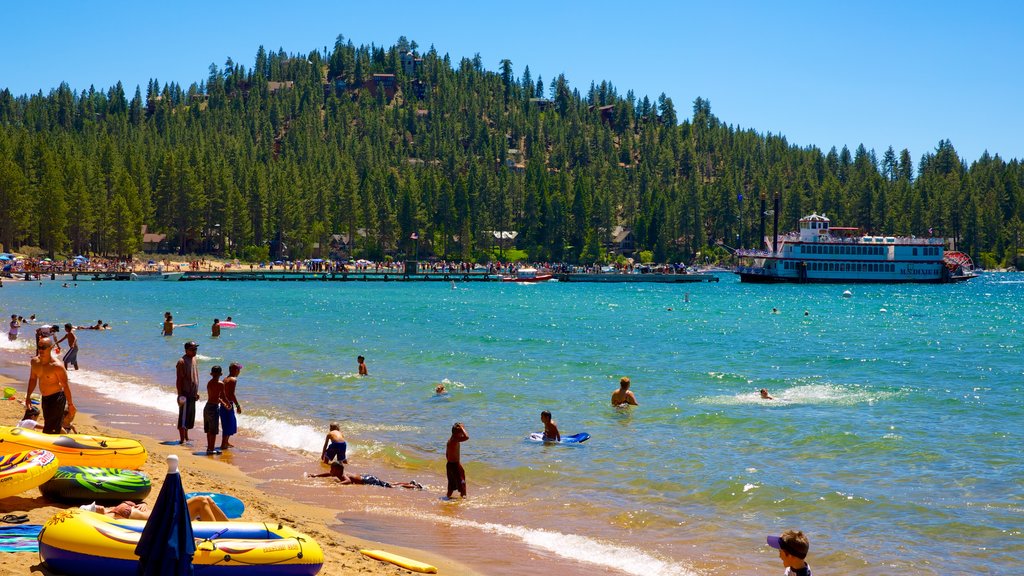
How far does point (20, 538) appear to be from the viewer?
1062cm

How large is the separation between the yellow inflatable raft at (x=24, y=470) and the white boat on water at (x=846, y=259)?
116 meters

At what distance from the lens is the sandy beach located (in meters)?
10.8

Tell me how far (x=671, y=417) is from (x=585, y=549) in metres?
11.5

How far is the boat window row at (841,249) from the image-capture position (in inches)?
4685

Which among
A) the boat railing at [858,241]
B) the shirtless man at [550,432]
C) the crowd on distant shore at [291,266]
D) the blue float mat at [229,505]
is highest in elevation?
the boat railing at [858,241]

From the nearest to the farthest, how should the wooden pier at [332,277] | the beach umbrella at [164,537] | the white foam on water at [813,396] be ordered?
the beach umbrella at [164,537], the white foam on water at [813,396], the wooden pier at [332,277]

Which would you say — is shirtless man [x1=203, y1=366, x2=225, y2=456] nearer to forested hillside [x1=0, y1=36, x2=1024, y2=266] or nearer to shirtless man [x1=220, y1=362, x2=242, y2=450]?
shirtless man [x1=220, y1=362, x2=242, y2=450]

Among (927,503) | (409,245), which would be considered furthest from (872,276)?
(927,503)

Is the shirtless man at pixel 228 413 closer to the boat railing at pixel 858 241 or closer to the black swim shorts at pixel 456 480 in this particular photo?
the black swim shorts at pixel 456 480

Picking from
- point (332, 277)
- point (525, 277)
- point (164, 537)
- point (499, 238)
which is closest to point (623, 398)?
point (164, 537)

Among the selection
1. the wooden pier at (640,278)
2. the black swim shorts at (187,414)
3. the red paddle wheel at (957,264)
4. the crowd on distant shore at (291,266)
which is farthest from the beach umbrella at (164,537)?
the red paddle wheel at (957,264)

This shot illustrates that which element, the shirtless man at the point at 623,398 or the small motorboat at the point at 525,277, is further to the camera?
the small motorboat at the point at 525,277

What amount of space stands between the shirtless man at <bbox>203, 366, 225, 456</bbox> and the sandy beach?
48 centimetres

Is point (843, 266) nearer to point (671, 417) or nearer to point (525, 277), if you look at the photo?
point (525, 277)
